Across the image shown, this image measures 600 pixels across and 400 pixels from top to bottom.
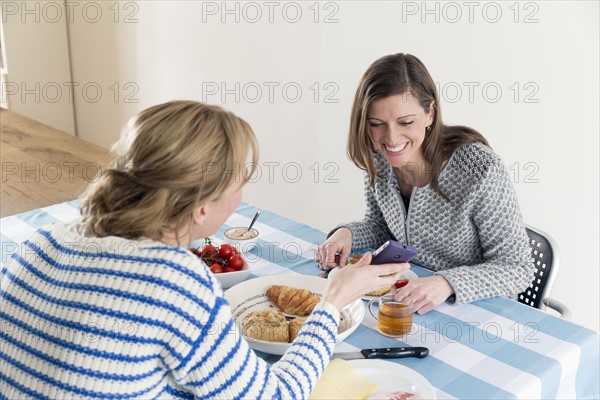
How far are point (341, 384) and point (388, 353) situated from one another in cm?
13

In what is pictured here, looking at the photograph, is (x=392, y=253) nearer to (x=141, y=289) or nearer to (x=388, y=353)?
(x=388, y=353)

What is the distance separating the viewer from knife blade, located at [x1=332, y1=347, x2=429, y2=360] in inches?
49.2

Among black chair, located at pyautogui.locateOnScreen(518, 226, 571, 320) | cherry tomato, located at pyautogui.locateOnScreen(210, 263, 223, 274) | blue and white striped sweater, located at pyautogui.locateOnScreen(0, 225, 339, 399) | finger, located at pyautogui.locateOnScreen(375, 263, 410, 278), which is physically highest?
blue and white striped sweater, located at pyautogui.locateOnScreen(0, 225, 339, 399)

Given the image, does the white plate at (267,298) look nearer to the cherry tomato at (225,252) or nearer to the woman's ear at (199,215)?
the cherry tomato at (225,252)

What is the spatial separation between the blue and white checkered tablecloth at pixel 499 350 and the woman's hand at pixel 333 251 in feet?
0.86

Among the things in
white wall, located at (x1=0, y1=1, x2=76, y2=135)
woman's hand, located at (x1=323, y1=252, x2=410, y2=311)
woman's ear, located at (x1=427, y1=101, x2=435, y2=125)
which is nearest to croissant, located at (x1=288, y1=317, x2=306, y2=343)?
woman's hand, located at (x1=323, y1=252, x2=410, y2=311)

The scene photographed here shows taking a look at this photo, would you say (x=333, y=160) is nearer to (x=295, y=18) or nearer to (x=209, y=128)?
(x=295, y=18)

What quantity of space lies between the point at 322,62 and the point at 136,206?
2127mm

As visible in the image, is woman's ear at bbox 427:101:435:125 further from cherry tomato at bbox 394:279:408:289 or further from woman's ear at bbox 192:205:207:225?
woman's ear at bbox 192:205:207:225

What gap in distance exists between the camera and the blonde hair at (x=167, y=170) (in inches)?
37.4

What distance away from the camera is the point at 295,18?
304 cm

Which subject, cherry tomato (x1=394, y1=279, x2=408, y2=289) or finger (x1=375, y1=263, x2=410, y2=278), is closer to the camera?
finger (x1=375, y1=263, x2=410, y2=278)

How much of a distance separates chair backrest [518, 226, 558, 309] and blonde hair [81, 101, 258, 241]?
39.3 inches

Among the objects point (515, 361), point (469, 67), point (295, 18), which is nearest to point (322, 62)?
point (295, 18)
